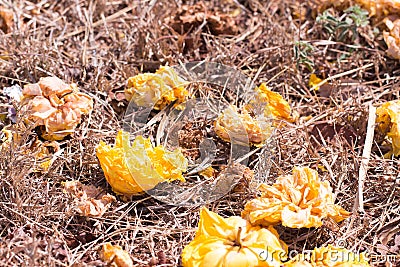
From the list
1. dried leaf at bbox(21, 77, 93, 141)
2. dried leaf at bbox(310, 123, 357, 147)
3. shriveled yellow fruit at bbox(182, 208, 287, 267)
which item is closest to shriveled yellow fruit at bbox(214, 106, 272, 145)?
dried leaf at bbox(310, 123, 357, 147)

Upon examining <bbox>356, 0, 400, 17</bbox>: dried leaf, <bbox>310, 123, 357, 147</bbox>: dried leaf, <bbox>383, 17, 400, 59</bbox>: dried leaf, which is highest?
<bbox>356, 0, 400, 17</bbox>: dried leaf

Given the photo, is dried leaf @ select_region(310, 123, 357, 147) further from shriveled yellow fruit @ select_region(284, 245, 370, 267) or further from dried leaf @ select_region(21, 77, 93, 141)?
dried leaf @ select_region(21, 77, 93, 141)

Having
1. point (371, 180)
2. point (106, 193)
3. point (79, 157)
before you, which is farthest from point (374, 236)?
point (79, 157)

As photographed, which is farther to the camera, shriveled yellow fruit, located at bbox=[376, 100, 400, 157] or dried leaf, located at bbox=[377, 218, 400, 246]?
shriveled yellow fruit, located at bbox=[376, 100, 400, 157]

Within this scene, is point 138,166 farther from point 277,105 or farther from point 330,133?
point 330,133

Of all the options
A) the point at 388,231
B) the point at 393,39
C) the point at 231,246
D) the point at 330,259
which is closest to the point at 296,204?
the point at 330,259

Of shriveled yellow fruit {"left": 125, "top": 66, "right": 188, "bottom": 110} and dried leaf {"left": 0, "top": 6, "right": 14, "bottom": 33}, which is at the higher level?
dried leaf {"left": 0, "top": 6, "right": 14, "bottom": 33}

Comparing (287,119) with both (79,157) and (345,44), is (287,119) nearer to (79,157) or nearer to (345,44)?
(345,44)
